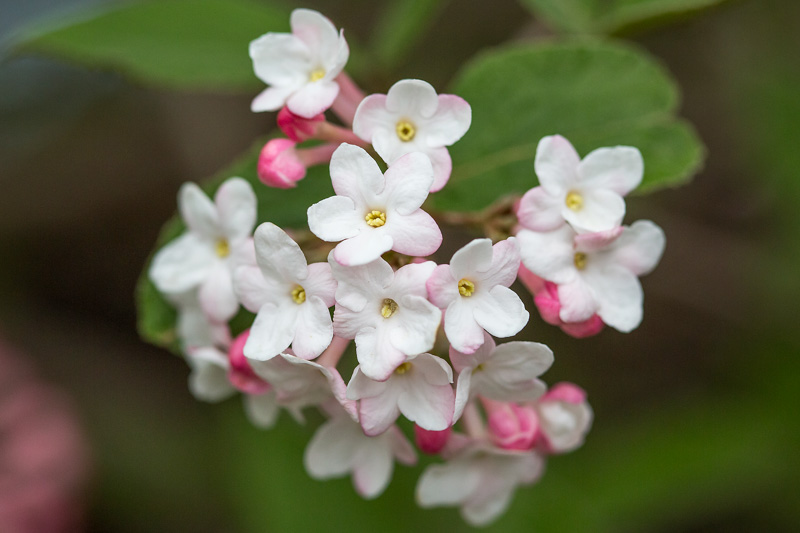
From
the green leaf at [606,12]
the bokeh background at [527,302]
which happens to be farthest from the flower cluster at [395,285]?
the bokeh background at [527,302]

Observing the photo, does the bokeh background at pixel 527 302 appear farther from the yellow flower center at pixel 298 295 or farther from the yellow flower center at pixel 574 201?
the yellow flower center at pixel 298 295

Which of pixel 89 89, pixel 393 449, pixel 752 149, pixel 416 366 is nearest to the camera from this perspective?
pixel 416 366

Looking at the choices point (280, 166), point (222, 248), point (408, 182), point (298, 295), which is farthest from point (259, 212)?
point (408, 182)

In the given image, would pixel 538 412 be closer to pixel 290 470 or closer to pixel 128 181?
pixel 290 470

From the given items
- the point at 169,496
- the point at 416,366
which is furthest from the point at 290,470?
the point at 416,366

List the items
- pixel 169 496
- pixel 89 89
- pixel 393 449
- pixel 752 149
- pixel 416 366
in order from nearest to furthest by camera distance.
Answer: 1. pixel 416 366
2. pixel 393 449
3. pixel 752 149
4. pixel 169 496
5. pixel 89 89
